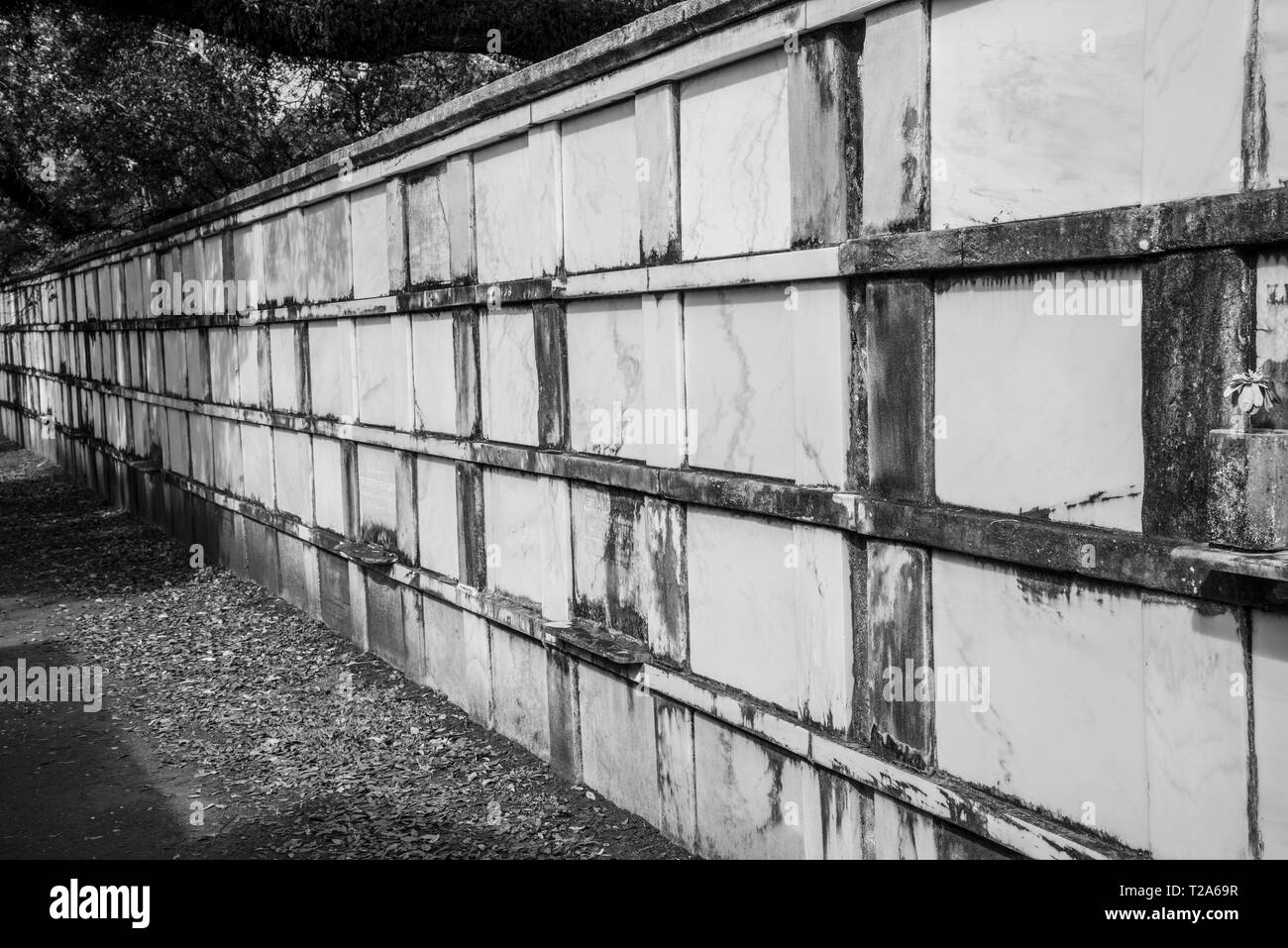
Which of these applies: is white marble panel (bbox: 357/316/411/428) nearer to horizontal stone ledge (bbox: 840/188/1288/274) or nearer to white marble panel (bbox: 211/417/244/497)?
white marble panel (bbox: 211/417/244/497)

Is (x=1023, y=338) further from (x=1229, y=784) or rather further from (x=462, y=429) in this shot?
(x=462, y=429)

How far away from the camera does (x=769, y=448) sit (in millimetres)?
4148

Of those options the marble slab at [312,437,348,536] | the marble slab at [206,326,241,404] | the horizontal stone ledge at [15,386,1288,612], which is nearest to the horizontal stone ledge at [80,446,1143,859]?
the horizontal stone ledge at [15,386,1288,612]

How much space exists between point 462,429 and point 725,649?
2551 millimetres

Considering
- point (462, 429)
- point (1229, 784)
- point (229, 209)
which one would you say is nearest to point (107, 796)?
point (462, 429)

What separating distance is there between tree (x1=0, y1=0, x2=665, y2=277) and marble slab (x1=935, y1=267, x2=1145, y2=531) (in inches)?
298

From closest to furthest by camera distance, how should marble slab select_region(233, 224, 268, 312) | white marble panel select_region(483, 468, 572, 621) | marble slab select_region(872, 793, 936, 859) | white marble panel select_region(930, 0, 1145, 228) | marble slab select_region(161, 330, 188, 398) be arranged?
1. white marble panel select_region(930, 0, 1145, 228)
2. marble slab select_region(872, 793, 936, 859)
3. white marble panel select_region(483, 468, 572, 621)
4. marble slab select_region(233, 224, 268, 312)
5. marble slab select_region(161, 330, 188, 398)

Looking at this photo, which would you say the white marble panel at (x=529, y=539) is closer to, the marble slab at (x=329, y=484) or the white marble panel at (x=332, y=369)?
the white marble panel at (x=332, y=369)

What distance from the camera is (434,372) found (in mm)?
6914

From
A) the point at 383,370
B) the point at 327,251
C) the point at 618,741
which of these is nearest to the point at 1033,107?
the point at 618,741

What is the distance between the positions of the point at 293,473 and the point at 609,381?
486 cm

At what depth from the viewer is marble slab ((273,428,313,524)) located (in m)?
8.99

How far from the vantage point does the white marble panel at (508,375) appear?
19.1ft

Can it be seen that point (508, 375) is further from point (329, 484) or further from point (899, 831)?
point (899, 831)
